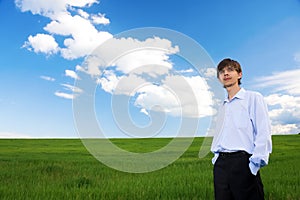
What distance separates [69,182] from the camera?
23.5ft

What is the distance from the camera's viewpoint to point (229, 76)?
375cm

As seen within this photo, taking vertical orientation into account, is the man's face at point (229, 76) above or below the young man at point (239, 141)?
above

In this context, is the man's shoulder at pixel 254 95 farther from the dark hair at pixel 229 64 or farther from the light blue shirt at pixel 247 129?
the dark hair at pixel 229 64

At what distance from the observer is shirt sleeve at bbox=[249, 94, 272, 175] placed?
328 centimetres

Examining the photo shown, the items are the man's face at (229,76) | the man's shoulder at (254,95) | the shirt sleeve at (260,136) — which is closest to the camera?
the shirt sleeve at (260,136)

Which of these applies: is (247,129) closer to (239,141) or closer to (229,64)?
(239,141)

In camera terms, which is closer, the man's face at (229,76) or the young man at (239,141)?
the young man at (239,141)

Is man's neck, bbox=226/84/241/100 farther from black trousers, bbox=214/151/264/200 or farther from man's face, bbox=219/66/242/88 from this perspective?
black trousers, bbox=214/151/264/200

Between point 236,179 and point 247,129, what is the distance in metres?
0.51

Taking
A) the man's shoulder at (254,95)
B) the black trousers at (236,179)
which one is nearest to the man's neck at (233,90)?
the man's shoulder at (254,95)

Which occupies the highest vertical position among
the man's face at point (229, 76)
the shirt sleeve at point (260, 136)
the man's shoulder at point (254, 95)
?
the man's face at point (229, 76)

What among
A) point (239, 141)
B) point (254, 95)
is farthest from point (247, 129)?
point (254, 95)

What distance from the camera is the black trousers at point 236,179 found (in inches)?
134

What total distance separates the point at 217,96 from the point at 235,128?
115cm
